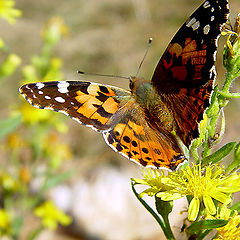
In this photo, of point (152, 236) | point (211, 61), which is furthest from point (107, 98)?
point (152, 236)

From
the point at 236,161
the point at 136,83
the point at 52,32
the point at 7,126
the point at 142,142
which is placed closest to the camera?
the point at 236,161

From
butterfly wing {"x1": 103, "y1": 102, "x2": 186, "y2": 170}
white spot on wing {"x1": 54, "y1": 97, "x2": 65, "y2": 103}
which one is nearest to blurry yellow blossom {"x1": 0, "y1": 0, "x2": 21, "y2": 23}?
white spot on wing {"x1": 54, "y1": 97, "x2": 65, "y2": 103}

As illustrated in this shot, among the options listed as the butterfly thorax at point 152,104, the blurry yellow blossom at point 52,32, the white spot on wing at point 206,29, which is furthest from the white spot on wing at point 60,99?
the blurry yellow blossom at point 52,32

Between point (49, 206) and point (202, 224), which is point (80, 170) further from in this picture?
point (202, 224)

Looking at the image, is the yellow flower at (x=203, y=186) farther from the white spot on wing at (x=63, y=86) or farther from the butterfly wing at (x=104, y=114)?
the white spot on wing at (x=63, y=86)

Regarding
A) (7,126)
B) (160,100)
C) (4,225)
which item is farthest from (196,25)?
(4,225)

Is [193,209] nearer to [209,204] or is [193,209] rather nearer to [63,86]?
[209,204]

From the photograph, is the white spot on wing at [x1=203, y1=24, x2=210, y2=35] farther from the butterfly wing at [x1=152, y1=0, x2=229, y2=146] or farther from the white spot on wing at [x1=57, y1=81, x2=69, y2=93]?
A: the white spot on wing at [x1=57, y1=81, x2=69, y2=93]
